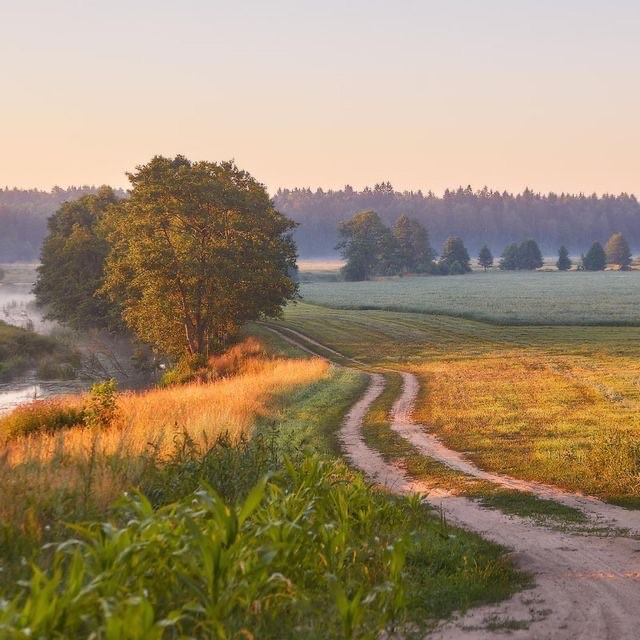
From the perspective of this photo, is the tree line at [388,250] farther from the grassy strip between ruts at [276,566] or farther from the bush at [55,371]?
the grassy strip between ruts at [276,566]

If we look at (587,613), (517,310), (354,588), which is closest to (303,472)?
(354,588)

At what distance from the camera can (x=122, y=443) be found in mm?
14398

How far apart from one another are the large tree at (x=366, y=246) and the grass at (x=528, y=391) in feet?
302

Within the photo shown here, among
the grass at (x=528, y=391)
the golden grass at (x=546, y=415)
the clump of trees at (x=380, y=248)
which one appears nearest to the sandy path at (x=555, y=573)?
the golden grass at (x=546, y=415)

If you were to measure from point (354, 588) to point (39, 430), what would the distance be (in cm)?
1852

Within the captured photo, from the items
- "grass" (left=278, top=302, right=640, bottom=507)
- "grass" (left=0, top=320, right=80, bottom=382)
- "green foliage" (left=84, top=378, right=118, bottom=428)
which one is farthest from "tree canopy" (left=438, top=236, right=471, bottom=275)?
"green foliage" (left=84, top=378, right=118, bottom=428)

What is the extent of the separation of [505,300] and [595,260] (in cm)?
11113

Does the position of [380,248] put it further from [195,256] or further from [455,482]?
[455,482]

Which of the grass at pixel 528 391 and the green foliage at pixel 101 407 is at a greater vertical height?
the green foliage at pixel 101 407

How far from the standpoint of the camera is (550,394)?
32.4 m

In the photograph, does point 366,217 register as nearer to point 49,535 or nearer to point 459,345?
point 459,345

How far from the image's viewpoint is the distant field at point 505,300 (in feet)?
240

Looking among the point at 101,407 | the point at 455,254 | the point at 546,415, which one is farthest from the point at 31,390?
the point at 455,254

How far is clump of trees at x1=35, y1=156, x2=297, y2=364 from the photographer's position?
4850 centimetres
